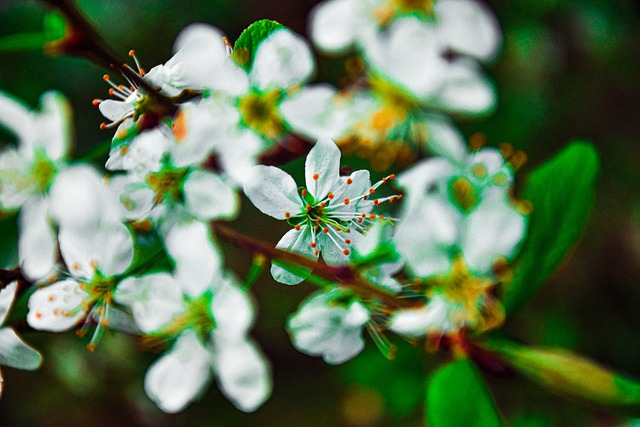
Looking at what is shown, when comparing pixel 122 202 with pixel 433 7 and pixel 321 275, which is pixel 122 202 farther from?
pixel 433 7

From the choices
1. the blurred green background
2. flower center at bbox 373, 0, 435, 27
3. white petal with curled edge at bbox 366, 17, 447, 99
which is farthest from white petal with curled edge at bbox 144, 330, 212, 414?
the blurred green background

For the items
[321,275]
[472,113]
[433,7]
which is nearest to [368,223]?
[321,275]

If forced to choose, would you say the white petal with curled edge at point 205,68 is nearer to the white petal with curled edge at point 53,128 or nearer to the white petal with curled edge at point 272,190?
the white petal with curled edge at point 272,190

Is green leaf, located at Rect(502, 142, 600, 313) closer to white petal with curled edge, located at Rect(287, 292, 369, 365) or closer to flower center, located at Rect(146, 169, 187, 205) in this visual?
white petal with curled edge, located at Rect(287, 292, 369, 365)

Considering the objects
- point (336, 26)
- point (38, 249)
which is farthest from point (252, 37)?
point (336, 26)

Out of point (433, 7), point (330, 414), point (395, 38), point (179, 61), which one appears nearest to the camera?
point (179, 61)
